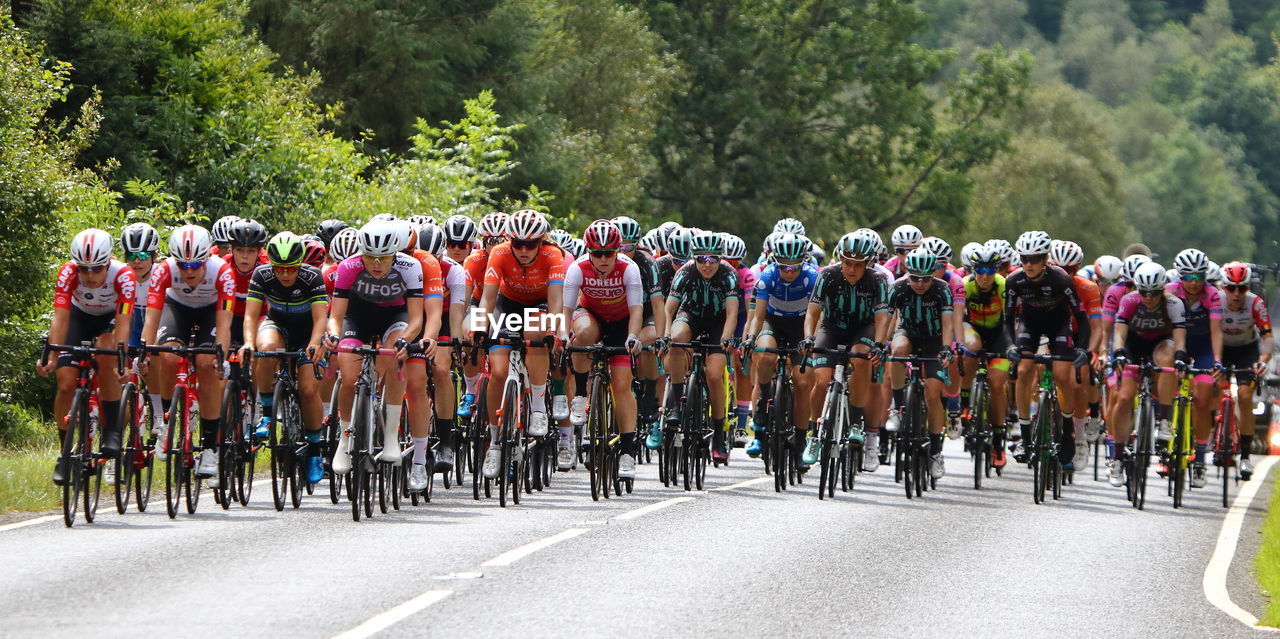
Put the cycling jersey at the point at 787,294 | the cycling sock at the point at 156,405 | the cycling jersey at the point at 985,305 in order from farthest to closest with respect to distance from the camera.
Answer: the cycling jersey at the point at 985,305, the cycling jersey at the point at 787,294, the cycling sock at the point at 156,405

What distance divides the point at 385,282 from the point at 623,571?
3.27 meters

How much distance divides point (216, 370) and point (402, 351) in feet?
4.60

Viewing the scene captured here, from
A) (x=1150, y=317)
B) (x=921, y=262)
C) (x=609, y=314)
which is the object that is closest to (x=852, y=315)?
(x=921, y=262)

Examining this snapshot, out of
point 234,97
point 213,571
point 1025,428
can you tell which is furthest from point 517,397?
point 234,97

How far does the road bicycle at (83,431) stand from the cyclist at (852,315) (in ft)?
18.5

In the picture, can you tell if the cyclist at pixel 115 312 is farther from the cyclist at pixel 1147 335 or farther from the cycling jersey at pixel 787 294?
the cyclist at pixel 1147 335

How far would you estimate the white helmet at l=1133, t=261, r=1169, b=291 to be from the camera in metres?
16.5

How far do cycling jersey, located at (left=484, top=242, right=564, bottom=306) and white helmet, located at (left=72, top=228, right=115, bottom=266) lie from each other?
9.32ft

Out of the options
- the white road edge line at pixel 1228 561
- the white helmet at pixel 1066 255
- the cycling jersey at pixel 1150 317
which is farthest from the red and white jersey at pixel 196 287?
the white helmet at pixel 1066 255

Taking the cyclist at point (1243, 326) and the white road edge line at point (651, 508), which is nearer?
the white road edge line at point (651, 508)

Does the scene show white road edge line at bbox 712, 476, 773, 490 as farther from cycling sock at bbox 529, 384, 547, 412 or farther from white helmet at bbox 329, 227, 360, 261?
white helmet at bbox 329, 227, 360, 261

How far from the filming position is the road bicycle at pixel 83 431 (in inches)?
484

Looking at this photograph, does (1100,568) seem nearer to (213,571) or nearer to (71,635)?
(213,571)

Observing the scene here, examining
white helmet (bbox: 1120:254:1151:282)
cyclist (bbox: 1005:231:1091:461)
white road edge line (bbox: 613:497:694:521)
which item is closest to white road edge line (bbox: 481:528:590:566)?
white road edge line (bbox: 613:497:694:521)
